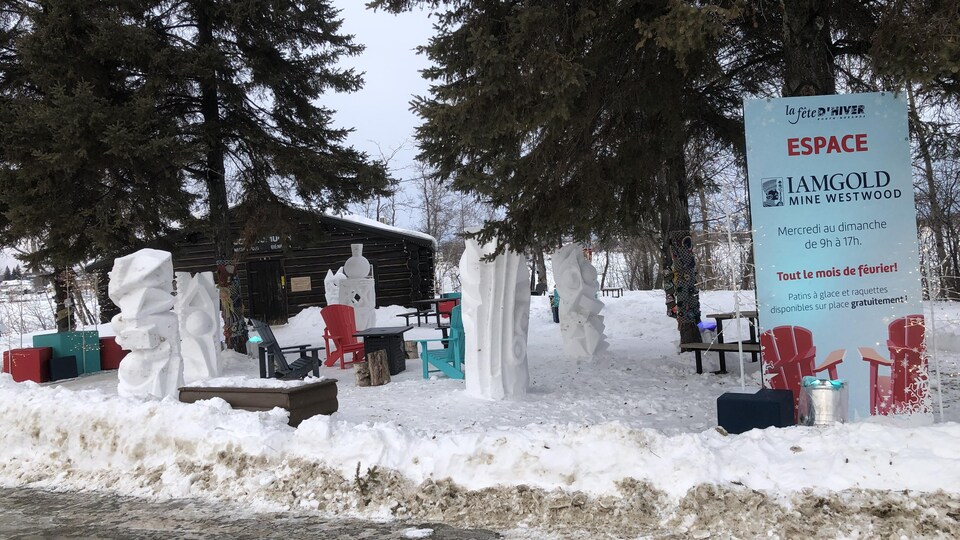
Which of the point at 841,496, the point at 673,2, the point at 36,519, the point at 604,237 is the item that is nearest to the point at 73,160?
the point at 36,519

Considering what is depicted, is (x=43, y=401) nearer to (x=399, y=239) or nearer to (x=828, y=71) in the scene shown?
(x=828, y=71)

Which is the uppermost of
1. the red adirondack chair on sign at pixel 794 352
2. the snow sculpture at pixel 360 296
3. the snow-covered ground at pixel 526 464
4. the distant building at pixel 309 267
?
the distant building at pixel 309 267

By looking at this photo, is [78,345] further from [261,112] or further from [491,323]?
[491,323]

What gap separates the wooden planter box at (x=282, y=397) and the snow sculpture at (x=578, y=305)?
541cm

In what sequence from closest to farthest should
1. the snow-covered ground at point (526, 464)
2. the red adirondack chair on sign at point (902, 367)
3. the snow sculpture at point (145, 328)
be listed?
the snow-covered ground at point (526, 464)
the red adirondack chair on sign at point (902, 367)
the snow sculpture at point (145, 328)

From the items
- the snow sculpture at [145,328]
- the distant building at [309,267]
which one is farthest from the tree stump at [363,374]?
the distant building at [309,267]

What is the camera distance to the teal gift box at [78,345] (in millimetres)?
13198

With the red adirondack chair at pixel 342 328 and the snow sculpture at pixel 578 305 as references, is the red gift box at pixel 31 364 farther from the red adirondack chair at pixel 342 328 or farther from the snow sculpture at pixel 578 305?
the snow sculpture at pixel 578 305

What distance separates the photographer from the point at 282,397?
21.3 ft

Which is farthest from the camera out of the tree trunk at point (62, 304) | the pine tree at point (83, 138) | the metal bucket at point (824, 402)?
the tree trunk at point (62, 304)

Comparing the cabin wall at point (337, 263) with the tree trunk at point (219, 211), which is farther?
the cabin wall at point (337, 263)

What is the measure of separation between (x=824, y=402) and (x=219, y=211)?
480 inches

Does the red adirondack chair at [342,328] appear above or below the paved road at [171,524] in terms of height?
above

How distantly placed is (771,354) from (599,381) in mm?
3776
